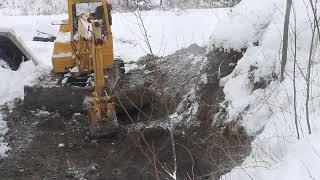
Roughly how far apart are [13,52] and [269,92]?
660 centimetres

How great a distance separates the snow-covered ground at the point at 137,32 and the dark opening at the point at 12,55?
9.4 inches

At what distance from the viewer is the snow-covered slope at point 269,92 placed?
14.5ft

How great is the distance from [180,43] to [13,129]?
5998 mm

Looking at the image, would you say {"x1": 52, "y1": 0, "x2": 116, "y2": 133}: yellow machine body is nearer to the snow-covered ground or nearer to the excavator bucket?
the excavator bucket

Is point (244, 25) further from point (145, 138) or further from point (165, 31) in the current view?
point (165, 31)

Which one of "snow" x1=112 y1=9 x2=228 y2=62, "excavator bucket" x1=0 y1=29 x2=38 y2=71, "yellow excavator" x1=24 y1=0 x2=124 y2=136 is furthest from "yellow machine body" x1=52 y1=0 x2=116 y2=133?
"snow" x1=112 y1=9 x2=228 y2=62

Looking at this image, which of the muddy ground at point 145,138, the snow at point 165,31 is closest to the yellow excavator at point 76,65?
the muddy ground at point 145,138

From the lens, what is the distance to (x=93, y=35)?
7.26m

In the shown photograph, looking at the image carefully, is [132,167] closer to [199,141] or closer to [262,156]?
[199,141]

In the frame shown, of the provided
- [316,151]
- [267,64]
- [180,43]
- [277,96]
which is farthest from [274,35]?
[180,43]

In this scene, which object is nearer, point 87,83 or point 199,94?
point 199,94

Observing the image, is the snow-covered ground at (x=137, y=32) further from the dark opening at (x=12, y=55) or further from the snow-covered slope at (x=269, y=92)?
the snow-covered slope at (x=269, y=92)

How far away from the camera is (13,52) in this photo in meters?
10.8

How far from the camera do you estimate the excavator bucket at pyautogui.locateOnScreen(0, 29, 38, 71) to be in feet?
34.3
